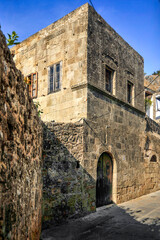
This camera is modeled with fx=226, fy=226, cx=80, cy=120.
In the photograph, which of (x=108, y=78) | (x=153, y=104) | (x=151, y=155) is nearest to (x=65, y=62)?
(x=108, y=78)

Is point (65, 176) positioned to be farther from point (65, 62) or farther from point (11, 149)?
point (65, 62)

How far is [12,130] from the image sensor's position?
2426 millimetres

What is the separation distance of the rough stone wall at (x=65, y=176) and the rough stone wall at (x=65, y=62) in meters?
1.24

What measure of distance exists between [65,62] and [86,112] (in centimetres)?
228

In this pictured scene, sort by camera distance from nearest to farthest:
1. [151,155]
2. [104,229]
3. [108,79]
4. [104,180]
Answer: [104,229], [104,180], [108,79], [151,155]

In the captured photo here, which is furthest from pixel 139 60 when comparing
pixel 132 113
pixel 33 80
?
pixel 33 80

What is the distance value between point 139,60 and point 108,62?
3.11 meters

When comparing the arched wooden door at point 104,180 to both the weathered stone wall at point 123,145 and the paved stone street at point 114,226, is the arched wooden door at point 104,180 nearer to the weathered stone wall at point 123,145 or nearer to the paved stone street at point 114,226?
the weathered stone wall at point 123,145

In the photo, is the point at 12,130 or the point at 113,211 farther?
the point at 113,211

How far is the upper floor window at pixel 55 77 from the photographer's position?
8609 mm

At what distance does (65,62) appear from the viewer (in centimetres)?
848

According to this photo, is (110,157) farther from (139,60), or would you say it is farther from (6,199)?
(6,199)

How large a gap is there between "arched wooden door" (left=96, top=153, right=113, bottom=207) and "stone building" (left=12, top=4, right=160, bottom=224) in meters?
0.01

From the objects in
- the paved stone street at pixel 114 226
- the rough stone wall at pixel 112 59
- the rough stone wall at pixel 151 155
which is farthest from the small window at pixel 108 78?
the paved stone street at pixel 114 226
